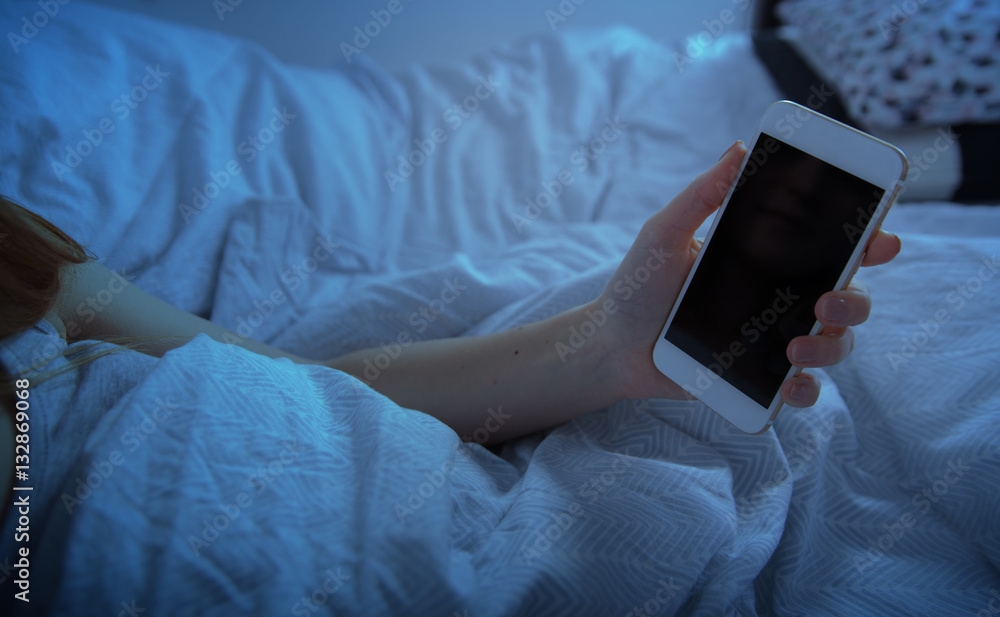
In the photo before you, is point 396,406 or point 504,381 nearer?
point 396,406

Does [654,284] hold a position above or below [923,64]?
below

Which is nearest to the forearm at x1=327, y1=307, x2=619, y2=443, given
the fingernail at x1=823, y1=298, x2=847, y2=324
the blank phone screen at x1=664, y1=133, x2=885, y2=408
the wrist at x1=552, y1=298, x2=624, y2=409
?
the wrist at x1=552, y1=298, x2=624, y2=409

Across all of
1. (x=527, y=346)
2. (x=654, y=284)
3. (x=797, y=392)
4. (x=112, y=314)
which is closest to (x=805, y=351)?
(x=797, y=392)

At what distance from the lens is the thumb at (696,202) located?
525mm

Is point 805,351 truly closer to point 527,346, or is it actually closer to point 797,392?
point 797,392

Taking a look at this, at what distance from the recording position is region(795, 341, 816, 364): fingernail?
0.47 m

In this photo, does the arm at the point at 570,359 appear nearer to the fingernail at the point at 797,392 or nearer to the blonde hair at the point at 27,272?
the fingernail at the point at 797,392

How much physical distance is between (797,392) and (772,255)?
0.13 metres

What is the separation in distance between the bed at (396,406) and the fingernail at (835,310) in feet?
0.47

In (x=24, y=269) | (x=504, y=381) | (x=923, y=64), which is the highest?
(x=923, y=64)

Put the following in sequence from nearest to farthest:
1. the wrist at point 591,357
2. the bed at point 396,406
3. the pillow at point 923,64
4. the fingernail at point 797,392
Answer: the bed at point 396,406
the fingernail at point 797,392
the wrist at point 591,357
the pillow at point 923,64

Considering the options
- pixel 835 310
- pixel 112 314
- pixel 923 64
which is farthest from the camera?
pixel 923 64

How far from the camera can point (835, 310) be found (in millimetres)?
455

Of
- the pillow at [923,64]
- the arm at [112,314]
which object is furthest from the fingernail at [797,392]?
the pillow at [923,64]
